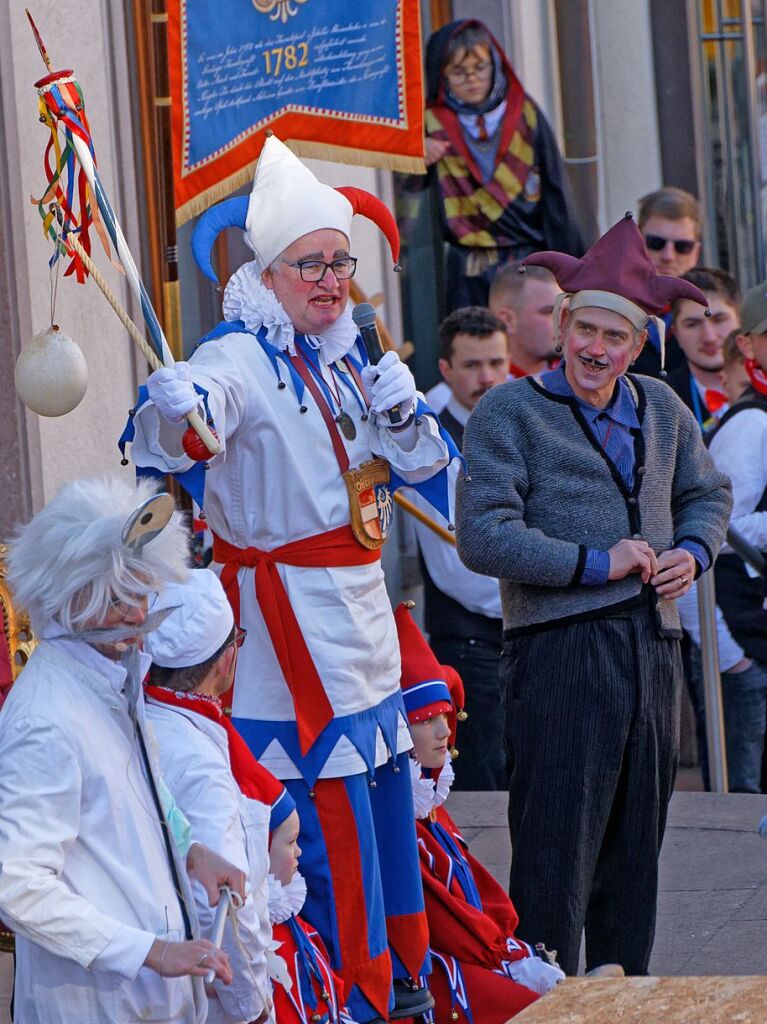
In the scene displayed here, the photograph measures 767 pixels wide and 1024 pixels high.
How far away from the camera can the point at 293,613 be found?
4.12 metres

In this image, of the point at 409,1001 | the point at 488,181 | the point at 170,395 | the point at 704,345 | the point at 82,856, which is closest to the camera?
the point at 82,856

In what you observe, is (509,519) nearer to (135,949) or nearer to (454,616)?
(135,949)

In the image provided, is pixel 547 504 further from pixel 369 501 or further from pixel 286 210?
pixel 286 210

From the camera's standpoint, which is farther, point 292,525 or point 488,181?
point 488,181

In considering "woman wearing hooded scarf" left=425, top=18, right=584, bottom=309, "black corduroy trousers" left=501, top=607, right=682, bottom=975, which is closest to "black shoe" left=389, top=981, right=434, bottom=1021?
"black corduroy trousers" left=501, top=607, right=682, bottom=975

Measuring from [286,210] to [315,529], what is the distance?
2.22 ft

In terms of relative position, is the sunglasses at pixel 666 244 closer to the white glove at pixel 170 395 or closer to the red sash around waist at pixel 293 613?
the red sash around waist at pixel 293 613

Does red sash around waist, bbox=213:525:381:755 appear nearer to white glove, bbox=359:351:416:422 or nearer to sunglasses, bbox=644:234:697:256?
white glove, bbox=359:351:416:422

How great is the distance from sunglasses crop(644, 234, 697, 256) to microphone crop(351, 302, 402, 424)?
4240 mm

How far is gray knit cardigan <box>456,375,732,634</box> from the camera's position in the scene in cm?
452

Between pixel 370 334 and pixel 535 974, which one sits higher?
pixel 370 334

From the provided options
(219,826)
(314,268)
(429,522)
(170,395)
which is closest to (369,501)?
(314,268)

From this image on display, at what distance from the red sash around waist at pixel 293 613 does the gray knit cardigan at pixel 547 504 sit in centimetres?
51

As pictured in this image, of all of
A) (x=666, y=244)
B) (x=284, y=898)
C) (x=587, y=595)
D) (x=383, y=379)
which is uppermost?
(x=666, y=244)
